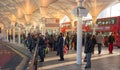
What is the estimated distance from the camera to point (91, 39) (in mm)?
14523

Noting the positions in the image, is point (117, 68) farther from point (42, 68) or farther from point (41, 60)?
point (41, 60)

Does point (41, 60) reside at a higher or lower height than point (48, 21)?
lower

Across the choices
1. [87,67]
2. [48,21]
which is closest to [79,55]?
[87,67]

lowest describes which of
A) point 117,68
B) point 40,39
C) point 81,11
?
point 117,68

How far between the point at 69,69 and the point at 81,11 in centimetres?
358

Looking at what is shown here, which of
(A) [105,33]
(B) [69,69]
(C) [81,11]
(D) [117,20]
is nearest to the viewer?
(B) [69,69]

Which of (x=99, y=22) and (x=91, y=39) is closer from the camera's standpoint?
(x=91, y=39)

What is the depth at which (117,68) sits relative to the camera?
15008 millimetres

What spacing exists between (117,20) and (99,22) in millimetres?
7140

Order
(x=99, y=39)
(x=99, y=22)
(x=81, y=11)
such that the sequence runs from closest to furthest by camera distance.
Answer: (x=81, y=11)
(x=99, y=39)
(x=99, y=22)

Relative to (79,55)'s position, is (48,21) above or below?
above

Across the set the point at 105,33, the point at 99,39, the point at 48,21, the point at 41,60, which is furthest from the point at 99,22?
the point at 41,60

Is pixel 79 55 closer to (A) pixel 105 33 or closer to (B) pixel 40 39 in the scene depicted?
(B) pixel 40 39

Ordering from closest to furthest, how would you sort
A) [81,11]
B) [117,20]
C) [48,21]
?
[81,11] → [48,21] → [117,20]
